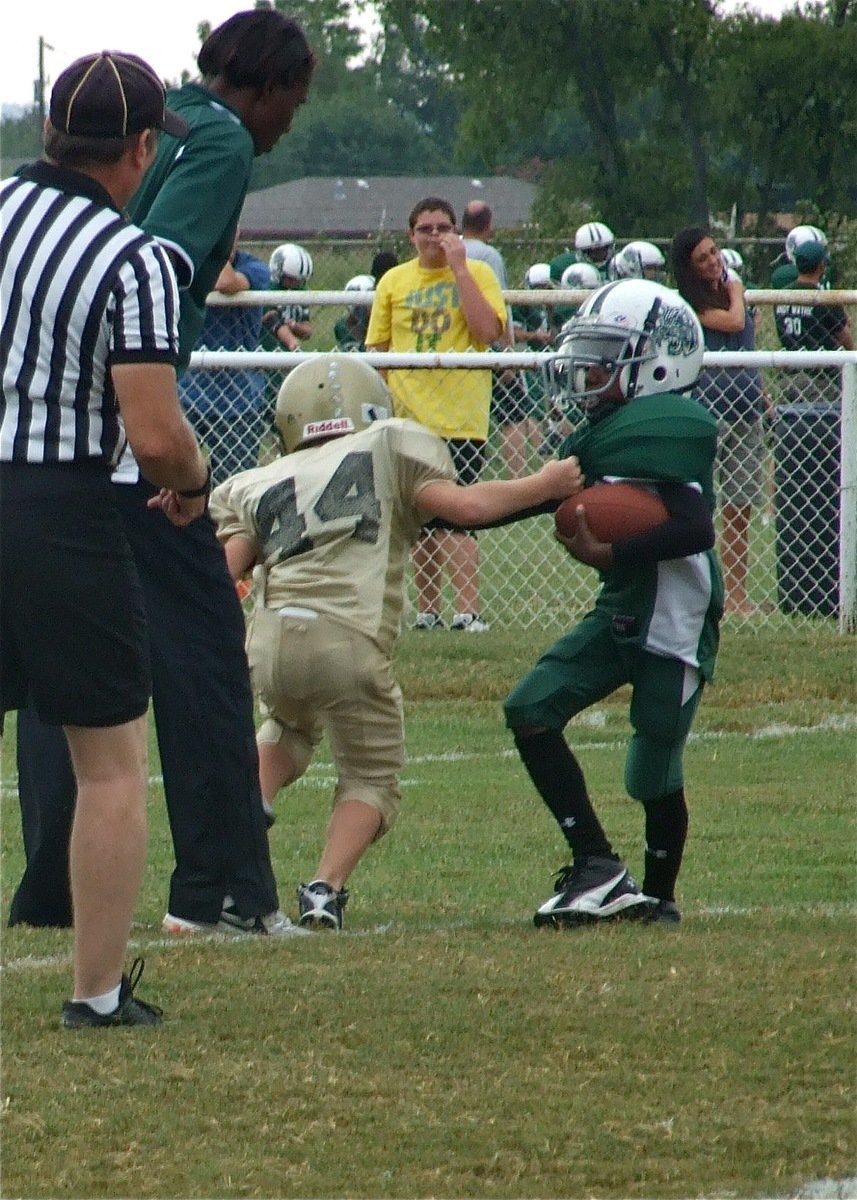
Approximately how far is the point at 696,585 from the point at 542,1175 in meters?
2.16

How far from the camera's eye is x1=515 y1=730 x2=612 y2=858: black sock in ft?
16.6

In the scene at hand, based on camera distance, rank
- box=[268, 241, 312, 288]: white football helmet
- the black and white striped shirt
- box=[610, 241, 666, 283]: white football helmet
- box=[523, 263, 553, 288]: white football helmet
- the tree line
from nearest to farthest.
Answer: the black and white striped shirt
box=[610, 241, 666, 283]: white football helmet
box=[268, 241, 312, 288]: white football helmet
box=[523, 263, 553, 288]: white football helmet
the tree line

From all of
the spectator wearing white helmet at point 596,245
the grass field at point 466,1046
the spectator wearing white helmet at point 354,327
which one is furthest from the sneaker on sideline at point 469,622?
the spectator wearing white helmet at point 596,245

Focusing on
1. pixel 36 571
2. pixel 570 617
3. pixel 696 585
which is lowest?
pixel 570 617

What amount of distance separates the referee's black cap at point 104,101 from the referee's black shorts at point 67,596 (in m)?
0.66

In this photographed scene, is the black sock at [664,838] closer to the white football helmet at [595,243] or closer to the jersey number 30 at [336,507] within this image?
the jersey number 30 at [336,507]

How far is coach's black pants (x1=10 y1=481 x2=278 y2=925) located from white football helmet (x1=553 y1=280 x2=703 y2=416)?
A: 104 centimetres

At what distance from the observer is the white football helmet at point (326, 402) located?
18.1 feet

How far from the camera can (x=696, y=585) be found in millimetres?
5086

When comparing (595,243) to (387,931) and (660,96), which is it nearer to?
(387,931)

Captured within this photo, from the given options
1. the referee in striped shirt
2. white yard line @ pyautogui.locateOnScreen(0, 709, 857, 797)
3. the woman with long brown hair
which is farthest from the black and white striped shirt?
the woman with long brown hair

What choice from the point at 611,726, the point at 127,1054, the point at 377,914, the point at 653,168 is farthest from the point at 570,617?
the point at 653,168

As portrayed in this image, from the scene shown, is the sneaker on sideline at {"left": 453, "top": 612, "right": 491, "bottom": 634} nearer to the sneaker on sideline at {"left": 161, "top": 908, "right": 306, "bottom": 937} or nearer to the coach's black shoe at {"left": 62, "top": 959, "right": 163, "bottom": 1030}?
the sneaker on sideline at {"left": 161, "top": 908, "right": 306, "bottom": 937}

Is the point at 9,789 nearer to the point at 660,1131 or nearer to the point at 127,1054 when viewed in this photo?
the point at 127,1054
